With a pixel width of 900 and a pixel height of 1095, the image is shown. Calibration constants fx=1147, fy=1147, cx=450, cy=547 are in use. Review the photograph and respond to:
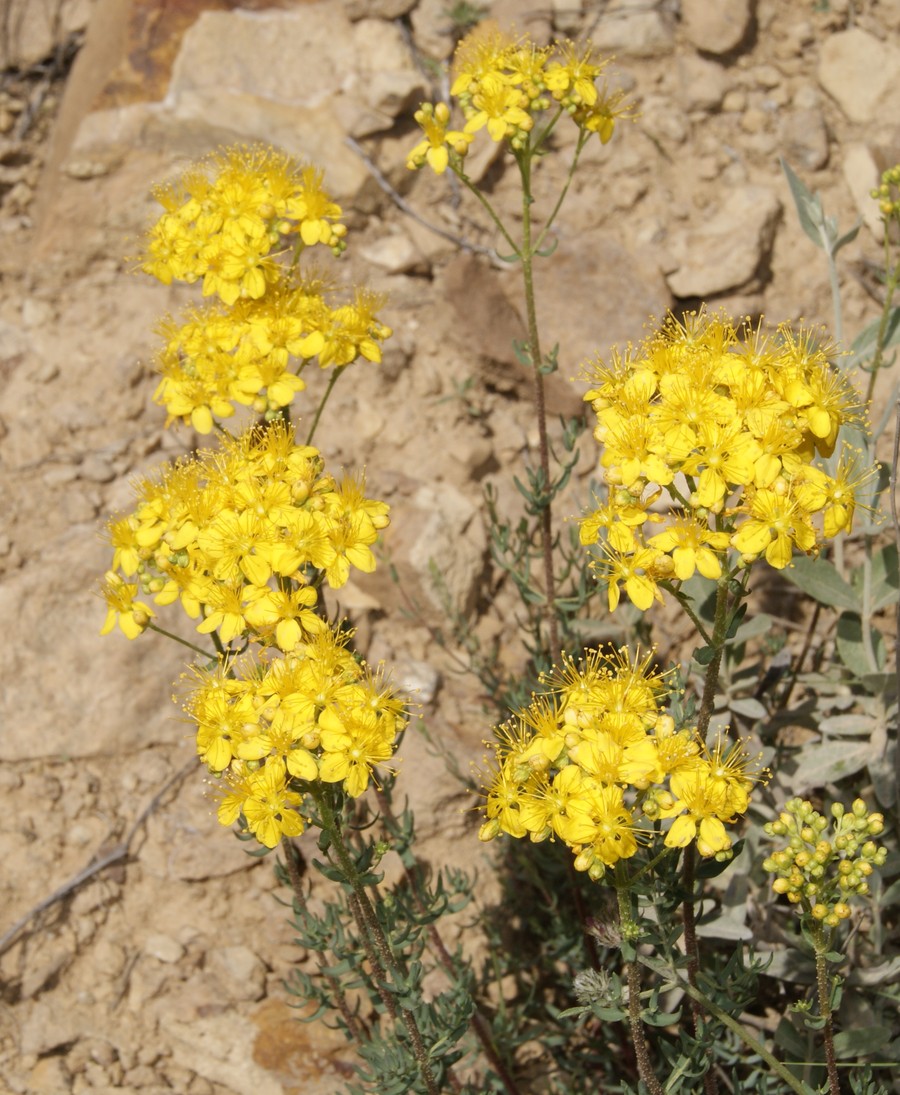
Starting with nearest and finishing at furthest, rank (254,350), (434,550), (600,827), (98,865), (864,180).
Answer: (600,827), (254,350), (98,865), (434,550), (864,180)

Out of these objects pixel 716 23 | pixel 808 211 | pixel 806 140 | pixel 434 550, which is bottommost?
pixel 434 550

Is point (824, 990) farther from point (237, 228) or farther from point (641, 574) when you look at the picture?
point (237, 228)

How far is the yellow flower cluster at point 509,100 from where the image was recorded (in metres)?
3.88

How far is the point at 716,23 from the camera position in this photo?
6199 millimetres

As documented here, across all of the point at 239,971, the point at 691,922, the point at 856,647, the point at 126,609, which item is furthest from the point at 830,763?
the point at 126,609

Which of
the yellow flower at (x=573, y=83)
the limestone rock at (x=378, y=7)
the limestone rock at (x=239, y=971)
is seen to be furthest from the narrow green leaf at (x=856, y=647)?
the limestone rock at (x=378, y=7)

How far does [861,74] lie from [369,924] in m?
5.29

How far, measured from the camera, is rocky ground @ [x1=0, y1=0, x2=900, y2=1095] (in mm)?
4543

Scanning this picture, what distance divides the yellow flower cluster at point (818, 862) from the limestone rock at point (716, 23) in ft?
15.4

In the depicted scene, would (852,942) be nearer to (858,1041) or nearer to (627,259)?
(858,1041)

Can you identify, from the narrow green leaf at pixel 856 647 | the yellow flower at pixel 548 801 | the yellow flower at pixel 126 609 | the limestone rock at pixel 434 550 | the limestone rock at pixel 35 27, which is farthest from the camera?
the limestone rock at pixel 35 27

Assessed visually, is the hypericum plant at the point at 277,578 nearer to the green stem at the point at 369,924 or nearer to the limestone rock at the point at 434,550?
the green stem at the point at 369,924

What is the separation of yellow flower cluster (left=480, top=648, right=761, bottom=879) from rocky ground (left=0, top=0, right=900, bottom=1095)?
198 cm

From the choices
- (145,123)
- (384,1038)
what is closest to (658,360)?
(384,1038)
